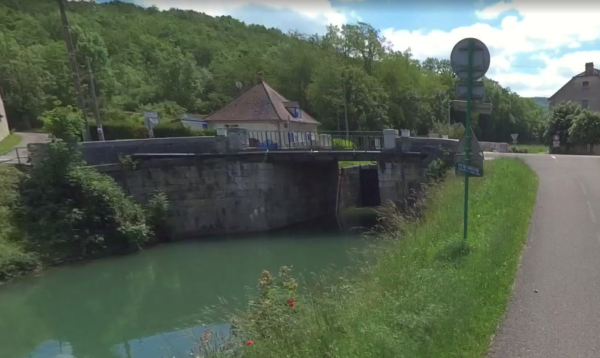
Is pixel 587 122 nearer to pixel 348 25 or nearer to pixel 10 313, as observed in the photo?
pixel 348 25

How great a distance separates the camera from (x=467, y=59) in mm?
6609

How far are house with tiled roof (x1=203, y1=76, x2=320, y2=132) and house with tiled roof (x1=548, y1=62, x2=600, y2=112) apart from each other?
41551 mm

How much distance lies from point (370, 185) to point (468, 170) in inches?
947

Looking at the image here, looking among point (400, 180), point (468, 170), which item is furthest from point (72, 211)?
point (468, 170)

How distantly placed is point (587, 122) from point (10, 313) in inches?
1656

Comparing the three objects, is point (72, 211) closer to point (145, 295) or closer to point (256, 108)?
point (145, 295)

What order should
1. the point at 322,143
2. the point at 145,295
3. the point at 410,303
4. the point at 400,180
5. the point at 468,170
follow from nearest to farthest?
the point at 410,303 < the point at 468,170 < the point at 145,295 < the point at 400,180 < the point at 322,143

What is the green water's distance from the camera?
10914 millimetres

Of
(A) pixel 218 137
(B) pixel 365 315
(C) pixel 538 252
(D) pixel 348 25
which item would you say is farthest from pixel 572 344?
(D) pixel 348 25

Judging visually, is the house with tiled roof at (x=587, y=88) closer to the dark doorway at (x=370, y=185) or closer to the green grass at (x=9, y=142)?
the dark doorway at (x=370, y=185)

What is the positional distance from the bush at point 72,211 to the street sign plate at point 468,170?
15.0m

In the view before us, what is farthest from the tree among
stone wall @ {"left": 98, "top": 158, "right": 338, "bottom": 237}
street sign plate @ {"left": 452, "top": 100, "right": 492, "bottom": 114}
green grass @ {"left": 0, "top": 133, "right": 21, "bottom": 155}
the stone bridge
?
green grass @ {"left": 0, "top": 133, "right": 21, "bottom": 155}

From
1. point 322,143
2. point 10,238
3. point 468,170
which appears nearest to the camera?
point 468,170

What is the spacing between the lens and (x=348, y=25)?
49.6 m
